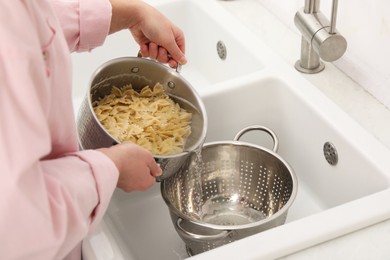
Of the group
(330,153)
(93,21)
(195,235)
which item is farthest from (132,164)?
(330,153)

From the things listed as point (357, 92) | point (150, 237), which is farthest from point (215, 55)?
point (150, 237)

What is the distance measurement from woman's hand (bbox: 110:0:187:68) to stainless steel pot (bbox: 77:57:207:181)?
70 mm

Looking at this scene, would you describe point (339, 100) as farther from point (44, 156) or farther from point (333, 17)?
point (44, 156)

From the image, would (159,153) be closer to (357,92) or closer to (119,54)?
(357,92)

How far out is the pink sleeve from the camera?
1.03 meters

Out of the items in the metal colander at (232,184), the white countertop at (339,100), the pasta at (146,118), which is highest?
the pasta at (146,118)

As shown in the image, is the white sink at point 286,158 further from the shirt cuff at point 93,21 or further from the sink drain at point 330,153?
the shirt cuff at point 93,21

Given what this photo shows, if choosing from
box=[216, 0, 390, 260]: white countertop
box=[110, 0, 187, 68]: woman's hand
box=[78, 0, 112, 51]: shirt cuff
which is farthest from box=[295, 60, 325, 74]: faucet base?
box=[78, 0, 112, 51]: shirt cuff

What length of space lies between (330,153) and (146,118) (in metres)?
0.34

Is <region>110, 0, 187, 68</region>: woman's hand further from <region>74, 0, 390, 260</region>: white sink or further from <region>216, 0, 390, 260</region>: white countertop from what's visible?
<region>216, 0, 390, 260</region>: white countertop

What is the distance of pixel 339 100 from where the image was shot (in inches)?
46.2

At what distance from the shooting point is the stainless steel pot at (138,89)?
95 centimetres

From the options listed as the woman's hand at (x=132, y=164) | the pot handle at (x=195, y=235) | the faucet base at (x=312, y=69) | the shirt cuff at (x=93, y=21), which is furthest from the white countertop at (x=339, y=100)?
the shirt cuff at (x=93, y=21)

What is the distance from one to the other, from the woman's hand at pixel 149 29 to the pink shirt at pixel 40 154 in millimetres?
346
